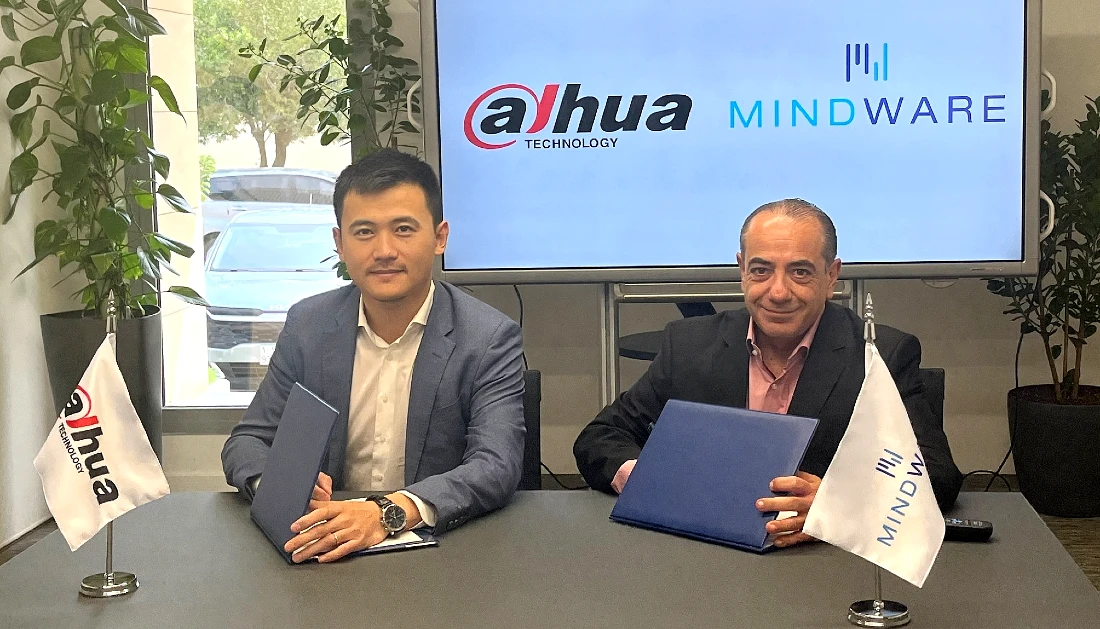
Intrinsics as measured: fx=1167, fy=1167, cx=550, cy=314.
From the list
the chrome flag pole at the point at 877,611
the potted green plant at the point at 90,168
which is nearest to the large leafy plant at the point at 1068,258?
the chrome flag pole at the point at 877,611

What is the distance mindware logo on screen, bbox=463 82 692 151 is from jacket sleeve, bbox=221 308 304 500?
5.21ft

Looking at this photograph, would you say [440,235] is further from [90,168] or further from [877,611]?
[90,168]

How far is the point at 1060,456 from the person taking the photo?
402 cm

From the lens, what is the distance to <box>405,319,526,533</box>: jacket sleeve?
6.48 ft

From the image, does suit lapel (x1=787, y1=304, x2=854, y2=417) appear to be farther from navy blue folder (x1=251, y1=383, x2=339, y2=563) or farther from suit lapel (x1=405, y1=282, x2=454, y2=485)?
navy blue folder (x1=251, y1=383, x2=339, y2=563)

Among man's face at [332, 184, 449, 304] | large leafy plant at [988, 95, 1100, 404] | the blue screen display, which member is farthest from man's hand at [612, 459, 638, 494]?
large leafy plant at [988, 95, 1100, 404]

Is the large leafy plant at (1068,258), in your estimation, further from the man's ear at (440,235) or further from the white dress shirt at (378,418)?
the white dress shirt at (378,418)

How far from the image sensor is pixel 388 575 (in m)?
1.73

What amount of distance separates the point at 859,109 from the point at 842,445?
252cm

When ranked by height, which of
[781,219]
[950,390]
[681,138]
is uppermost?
[681,138]

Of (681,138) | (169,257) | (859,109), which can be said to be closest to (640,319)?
(681,138)

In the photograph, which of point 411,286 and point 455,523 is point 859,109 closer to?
point 411,286

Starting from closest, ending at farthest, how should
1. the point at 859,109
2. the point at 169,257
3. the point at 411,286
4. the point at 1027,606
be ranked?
1. the point at 1027,606
2. the point at 411,286
3. the point at 859,109
4. the point at 169,257

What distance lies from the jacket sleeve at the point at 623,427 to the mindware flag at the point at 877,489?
0.72 meters
